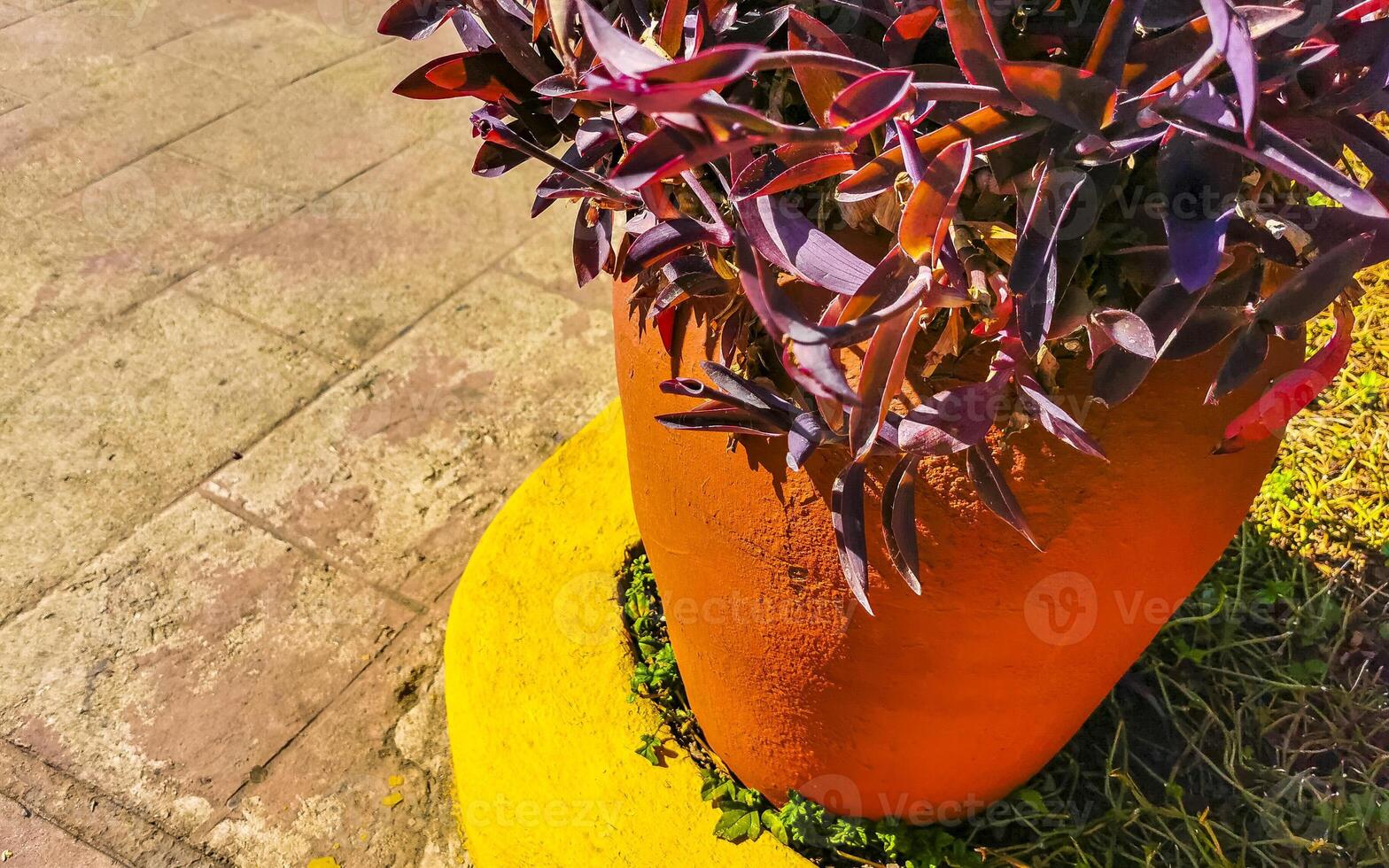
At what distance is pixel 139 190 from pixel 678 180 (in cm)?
310

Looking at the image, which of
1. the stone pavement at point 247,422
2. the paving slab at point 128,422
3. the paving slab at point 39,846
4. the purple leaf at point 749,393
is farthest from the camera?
the paving slab at point 128,422

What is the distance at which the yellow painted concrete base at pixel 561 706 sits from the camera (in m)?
1.72

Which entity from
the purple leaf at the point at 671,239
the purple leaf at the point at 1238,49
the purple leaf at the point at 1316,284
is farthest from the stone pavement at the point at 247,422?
the purple leaf at the point at 1238,49

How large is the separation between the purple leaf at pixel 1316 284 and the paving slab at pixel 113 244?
3.07 metres

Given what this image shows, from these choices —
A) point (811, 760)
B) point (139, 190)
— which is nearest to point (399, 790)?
point (811, 760)

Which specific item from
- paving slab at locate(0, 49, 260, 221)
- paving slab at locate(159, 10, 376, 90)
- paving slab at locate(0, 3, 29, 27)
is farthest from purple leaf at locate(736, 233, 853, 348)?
paving slab at locate(0, 3, 29, 27)

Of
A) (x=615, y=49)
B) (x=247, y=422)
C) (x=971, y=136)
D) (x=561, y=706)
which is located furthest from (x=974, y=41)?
(x=247, y=422)

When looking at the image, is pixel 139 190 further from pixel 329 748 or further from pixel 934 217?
pixel 934 217

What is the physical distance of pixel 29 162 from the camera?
145 inches

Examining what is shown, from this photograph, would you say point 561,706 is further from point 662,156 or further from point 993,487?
point 662,156

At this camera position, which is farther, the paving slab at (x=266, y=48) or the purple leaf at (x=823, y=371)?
the paving slab at (x=266, y=48)

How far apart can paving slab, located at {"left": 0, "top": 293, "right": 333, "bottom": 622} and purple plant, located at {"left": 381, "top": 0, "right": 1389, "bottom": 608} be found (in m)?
1.81

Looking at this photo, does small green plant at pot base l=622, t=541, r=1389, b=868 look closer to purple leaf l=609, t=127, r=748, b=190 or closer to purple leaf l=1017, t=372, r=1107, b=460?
purple leaf l=1017, t=372, r=1107, b=460

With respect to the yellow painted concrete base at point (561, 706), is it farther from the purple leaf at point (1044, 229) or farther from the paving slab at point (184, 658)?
the purple leaf at point (1044, 229)
